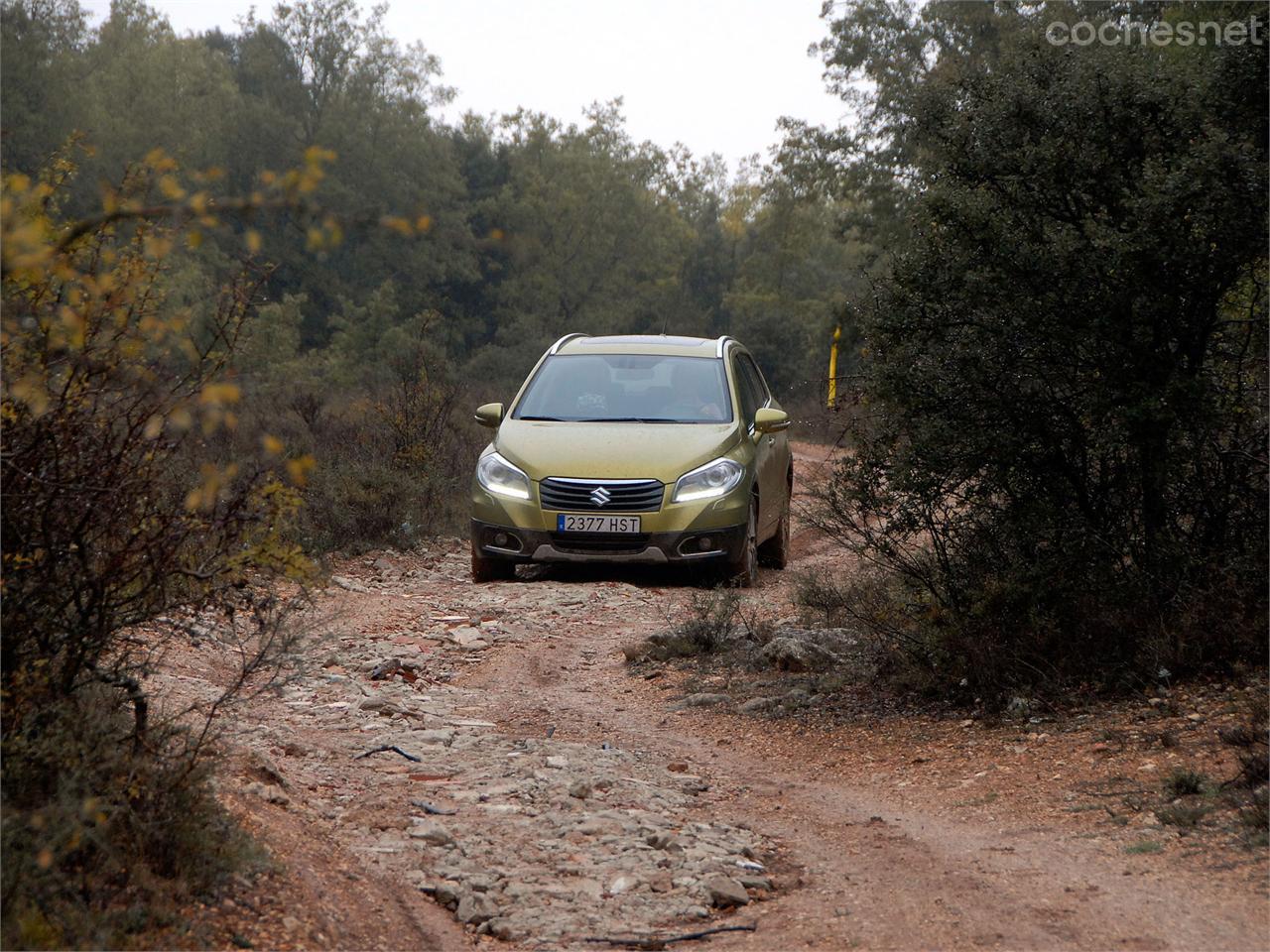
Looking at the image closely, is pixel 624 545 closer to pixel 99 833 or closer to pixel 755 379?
pixel 755 379

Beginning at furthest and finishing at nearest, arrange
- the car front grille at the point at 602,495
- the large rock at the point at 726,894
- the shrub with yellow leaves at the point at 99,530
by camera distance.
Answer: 1. the car front grille at the point at 602,495
2. the large rock at the point at 726,894
3. the shrub with yellow leaves at the point at 99,530

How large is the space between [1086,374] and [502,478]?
4957mm

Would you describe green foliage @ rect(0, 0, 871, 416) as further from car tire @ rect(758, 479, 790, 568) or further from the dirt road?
the dirt road

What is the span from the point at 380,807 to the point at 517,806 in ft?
1.78

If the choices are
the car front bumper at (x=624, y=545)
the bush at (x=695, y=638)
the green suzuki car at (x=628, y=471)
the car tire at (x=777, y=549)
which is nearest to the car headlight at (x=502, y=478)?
the green suzuki car at (x=628, y=471)

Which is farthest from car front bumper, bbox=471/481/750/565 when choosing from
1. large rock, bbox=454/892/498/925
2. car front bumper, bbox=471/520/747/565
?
large rock, bbox=454/892/498/925

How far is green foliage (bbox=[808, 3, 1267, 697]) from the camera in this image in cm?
654

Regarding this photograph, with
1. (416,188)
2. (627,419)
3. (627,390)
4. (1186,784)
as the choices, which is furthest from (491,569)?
A: (416,188)

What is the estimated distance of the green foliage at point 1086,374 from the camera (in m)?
6.54

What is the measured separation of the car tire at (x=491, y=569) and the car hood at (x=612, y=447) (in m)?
0.91

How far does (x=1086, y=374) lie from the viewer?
693cm

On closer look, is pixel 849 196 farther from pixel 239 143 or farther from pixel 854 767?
pixel 854 767

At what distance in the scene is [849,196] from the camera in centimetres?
4141

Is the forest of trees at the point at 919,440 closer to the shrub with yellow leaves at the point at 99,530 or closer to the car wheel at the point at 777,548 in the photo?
the shrub with yellow leaves at the point at 99,530
